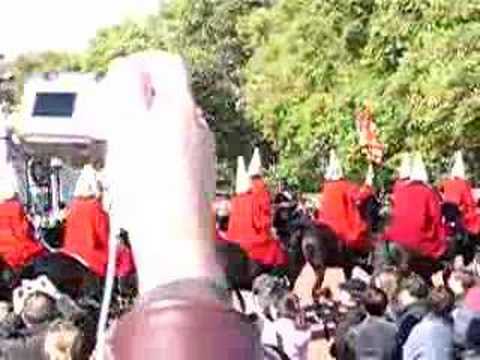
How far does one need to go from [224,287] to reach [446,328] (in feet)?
18.2

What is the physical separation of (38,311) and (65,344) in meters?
1.05

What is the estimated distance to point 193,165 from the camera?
3.63 feet

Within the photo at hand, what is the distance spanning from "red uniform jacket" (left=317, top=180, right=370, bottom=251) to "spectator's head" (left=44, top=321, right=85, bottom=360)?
24.3 ft

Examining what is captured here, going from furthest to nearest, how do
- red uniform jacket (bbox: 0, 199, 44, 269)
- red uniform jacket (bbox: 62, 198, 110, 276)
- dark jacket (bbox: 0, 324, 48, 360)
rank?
red uniform jacket (bbox: 0, 199, 44, 269) < red uniform jacket (bbox: 62, 198, 110, 276) < dark jacket (bbox: 0, 324, 48, 360)

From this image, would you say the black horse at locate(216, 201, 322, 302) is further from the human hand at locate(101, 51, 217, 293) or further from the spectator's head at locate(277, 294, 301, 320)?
the human hand at locate(101, 51, 217, 293)

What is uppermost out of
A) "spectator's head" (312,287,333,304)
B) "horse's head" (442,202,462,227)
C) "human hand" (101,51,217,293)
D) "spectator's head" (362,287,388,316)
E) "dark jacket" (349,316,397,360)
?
"human hand" (101,51,217,293)

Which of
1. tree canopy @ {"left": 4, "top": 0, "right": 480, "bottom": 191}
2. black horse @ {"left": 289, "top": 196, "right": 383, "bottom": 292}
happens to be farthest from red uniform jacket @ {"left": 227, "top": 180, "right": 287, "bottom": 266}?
tree canopy @ {"left": 4, "top": 0, "right": 480, "bottom": 191}

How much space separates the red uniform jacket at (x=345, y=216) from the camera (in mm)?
12539

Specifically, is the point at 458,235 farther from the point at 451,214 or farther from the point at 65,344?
the point at 65,344

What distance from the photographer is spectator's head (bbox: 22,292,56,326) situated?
19.7 feet

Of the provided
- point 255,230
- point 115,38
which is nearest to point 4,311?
point 255,230

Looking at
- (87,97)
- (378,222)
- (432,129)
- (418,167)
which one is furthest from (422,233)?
(432,129)

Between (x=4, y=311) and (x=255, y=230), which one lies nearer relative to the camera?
(x=4, y=311)

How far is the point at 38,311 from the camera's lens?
19.7ft
